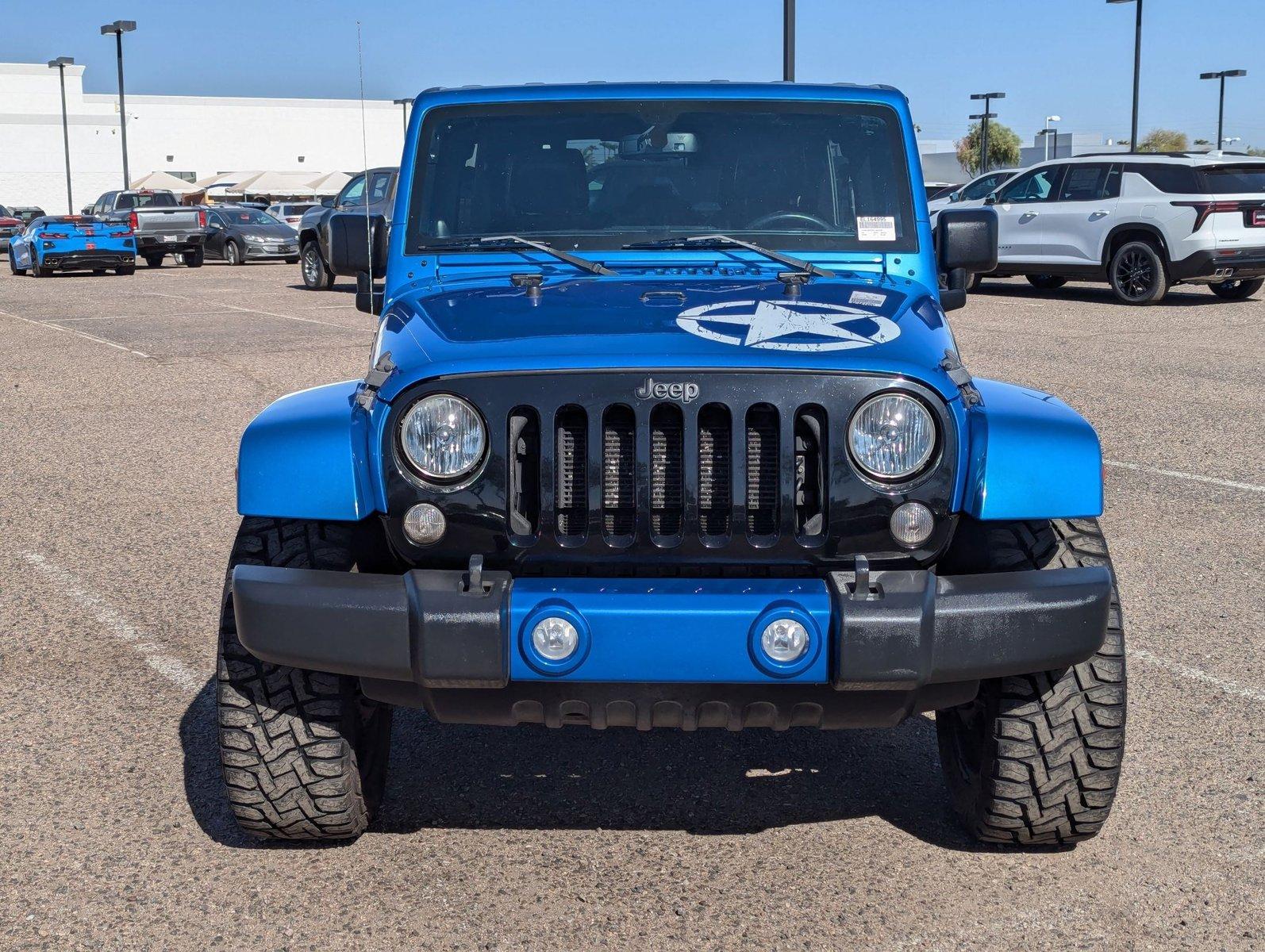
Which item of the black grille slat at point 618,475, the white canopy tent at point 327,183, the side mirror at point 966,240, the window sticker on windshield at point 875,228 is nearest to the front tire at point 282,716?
the black grille slat at point 618,475

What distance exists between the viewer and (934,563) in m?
3.28

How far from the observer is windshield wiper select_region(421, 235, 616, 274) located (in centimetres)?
407

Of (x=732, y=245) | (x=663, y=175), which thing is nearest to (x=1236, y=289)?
(x=663, y=175)

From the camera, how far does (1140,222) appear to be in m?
17.1

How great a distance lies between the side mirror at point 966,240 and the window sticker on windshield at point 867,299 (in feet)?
2.11

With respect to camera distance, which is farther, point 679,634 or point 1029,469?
point 1029,469

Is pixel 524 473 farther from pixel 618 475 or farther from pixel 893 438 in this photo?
pixel 893 438

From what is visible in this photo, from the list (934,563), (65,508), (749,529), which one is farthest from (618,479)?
(65,508)

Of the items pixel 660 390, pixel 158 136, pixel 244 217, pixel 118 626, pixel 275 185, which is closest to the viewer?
pixel 660 390

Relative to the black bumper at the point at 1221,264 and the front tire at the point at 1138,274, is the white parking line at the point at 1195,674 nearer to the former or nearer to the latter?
the black bumper at the point at 1221,264

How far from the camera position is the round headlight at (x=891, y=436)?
315 cm

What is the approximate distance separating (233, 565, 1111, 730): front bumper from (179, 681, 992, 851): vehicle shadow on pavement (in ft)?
2.49

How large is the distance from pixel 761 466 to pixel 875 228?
55.5 inches

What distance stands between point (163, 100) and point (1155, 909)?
7839 centimetres
